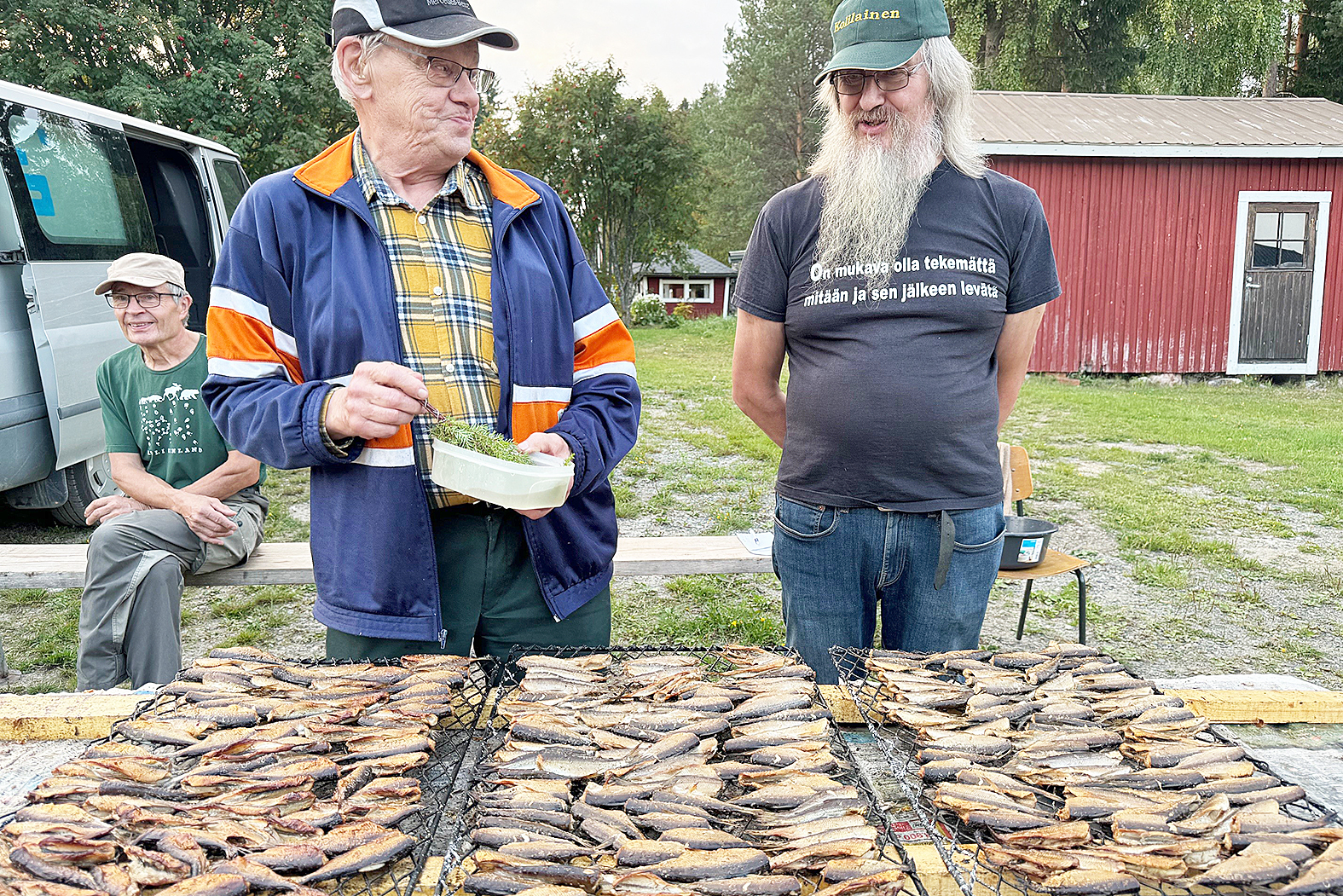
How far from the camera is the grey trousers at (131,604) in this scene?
393cm

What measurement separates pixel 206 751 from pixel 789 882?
1.10 m

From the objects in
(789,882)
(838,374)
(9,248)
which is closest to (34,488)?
(9,248)

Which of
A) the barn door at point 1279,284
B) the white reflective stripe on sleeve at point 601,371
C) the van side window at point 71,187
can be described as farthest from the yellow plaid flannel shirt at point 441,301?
the barn door at point 1279,284

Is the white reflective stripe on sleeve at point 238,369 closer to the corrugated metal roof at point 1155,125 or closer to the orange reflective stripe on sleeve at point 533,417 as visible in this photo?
the orange reflective stripe on sleeve at point 533,417

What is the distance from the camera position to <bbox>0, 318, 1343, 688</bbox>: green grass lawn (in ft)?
17.4

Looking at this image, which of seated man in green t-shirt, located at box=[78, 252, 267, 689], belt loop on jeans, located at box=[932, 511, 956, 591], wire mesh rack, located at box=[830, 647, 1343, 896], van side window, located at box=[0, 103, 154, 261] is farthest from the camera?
van side window, located at box=[0, 103, 154, 261]

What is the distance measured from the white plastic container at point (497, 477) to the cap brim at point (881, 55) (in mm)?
1471

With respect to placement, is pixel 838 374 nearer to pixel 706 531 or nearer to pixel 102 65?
pixel 706 531

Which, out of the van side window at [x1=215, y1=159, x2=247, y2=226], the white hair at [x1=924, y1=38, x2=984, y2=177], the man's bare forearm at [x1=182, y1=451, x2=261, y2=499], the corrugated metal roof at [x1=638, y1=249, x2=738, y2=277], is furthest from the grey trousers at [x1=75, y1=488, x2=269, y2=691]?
the corrugated metal roof at [x1=638, y1=249, x2=738, y2=277]

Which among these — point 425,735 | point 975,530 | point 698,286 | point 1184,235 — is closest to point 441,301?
point 425,735

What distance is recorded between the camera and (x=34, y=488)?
6590 mm

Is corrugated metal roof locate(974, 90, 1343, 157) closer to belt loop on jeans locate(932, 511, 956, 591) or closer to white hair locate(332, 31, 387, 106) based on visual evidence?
belt loop on jeans locate(932, 511, 956, 591)

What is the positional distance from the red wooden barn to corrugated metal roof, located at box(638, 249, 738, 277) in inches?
916

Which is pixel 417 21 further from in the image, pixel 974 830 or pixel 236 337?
pixel 974 830
